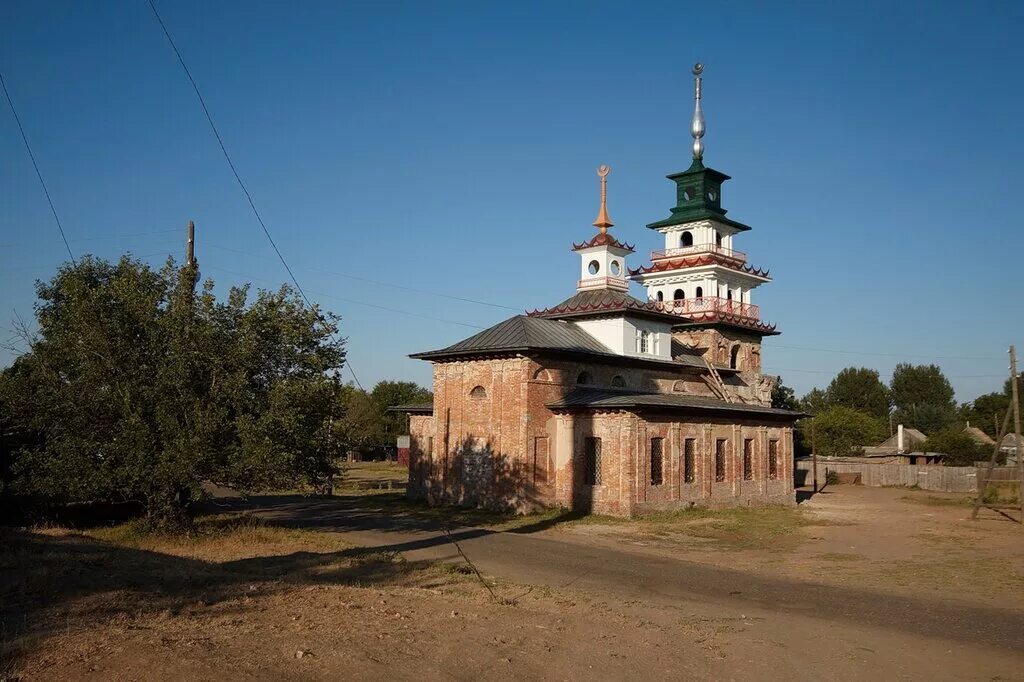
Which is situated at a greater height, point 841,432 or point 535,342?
point 535,342

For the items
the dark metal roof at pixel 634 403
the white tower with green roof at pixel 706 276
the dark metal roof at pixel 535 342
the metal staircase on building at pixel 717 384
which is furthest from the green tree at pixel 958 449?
the dark metal roof at pixel 535 342

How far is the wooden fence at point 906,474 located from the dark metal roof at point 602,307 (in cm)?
2469

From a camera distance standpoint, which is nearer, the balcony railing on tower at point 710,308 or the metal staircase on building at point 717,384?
the metal staircase on building at point 717,384

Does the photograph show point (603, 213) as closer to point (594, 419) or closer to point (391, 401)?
point (594, 419)

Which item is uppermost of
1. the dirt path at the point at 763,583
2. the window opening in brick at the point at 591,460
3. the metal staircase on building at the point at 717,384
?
Result: the metal staircase on building at the point at 717,384

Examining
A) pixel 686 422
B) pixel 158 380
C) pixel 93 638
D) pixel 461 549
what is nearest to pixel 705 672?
pixel 93 638

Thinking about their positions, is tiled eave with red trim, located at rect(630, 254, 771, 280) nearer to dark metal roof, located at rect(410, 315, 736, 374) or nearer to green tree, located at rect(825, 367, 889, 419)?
dark metal roof, located at rect(410, 315, 736, 374)

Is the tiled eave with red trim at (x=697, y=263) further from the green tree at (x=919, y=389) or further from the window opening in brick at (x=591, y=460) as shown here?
the green tree at (x=919, y=389)

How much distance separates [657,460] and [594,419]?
3.12 metres

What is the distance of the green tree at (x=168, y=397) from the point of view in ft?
71.4

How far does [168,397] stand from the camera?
2231 cm

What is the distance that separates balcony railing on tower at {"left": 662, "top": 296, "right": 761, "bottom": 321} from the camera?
161ft

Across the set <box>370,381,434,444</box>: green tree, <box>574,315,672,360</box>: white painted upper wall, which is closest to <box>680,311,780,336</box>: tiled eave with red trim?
<box>574,315,672,360</box>: white painted upper wall

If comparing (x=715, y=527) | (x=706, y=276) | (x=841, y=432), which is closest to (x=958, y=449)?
(x=841, y=432)
